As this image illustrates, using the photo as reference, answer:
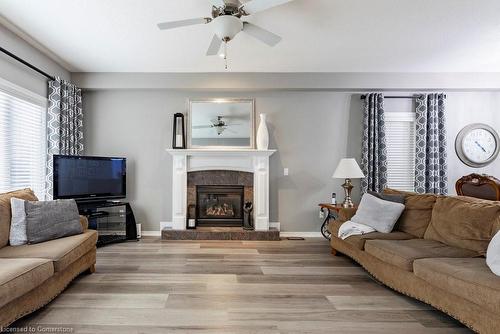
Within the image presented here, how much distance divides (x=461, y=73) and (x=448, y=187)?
6.17 feet

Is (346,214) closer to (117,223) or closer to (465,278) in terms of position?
(465,278)

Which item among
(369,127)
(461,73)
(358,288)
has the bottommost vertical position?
(358,288)

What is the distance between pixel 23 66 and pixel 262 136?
3.29 m

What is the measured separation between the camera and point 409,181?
501 cm

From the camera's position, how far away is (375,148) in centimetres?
479

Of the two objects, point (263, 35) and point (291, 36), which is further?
point (291, 36)

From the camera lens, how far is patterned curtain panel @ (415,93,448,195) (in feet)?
15.6

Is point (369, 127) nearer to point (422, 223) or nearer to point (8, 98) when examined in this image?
point (422, 223)

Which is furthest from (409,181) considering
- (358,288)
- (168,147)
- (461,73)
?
(168,147)

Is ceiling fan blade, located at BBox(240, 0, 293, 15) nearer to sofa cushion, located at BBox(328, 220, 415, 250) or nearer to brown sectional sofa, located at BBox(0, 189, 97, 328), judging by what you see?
sofa cushion, located at BBox(328, 220, 415, 250)

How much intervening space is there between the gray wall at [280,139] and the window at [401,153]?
359 millimetres

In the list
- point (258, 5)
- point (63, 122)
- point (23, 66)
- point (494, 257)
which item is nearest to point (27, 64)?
point (23, 66)

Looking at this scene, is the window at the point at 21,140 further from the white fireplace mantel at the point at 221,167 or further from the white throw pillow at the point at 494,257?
the white throw pillow at the point at 494,257

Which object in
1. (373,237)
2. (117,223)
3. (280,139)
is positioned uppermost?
(280,139)
